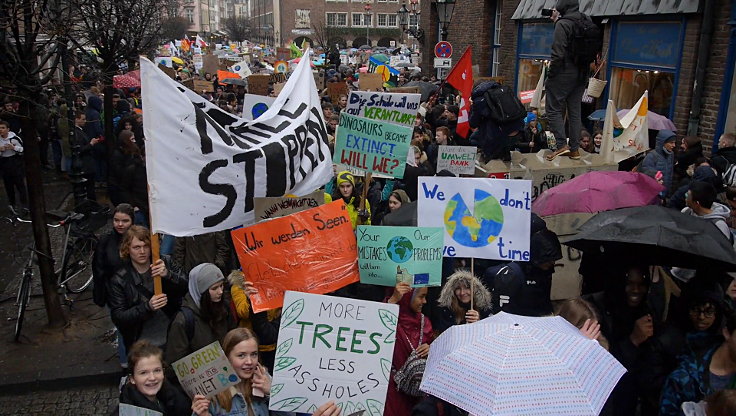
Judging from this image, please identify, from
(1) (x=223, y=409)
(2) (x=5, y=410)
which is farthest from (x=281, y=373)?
(2) (x=5, y=410)

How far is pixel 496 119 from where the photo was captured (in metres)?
8.20

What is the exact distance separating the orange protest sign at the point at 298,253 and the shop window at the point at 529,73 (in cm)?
1437

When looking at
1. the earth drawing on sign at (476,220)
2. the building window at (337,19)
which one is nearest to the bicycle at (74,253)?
the earth drawing on sign at (476,220)

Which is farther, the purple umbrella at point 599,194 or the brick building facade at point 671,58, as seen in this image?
the brick building facade at point 671,58

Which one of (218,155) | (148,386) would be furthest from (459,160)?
(148,386)

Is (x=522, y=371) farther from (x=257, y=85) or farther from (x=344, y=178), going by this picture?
(x=257, y=85)

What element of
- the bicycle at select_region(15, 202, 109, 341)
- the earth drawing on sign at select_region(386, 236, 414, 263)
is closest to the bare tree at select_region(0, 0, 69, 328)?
the bicycle at select_region(15, 202, 109, 341)

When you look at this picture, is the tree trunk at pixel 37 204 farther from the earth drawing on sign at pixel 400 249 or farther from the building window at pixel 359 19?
the building window at pixel 359 19

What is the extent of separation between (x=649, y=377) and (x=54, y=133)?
14.2 meters

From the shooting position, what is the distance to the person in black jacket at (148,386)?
3670mm

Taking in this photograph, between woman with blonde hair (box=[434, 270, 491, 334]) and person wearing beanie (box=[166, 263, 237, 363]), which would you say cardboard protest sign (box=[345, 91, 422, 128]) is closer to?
woman with blonde hair (box=[434, 270, 491, 334])

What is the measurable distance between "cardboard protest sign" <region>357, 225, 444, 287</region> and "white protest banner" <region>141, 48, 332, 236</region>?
0.94 meters

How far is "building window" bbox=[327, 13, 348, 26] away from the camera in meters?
89.7

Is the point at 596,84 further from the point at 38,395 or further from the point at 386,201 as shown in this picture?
the point at 38,395
